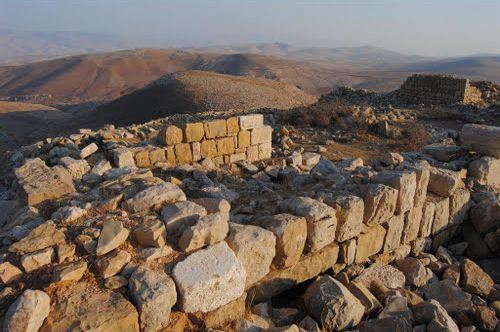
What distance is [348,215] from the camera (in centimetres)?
474

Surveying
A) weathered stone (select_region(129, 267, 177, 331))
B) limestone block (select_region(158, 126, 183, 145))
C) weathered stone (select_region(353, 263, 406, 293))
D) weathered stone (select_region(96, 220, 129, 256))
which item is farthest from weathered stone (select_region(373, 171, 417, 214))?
limestone block (select_region(158, 126, 183, 145))

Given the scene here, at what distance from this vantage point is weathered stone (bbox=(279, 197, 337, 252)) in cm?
442

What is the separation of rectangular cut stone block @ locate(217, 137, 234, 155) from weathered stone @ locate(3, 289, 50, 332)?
19.8 ft

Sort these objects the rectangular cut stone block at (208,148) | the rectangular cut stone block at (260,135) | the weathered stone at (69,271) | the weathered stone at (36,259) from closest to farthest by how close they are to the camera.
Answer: the weathered stone at (69,271)
the weathered stone at (36,259)
the rectangular cut stone block at (208,148)
the rectangular cut stone block at (260,135)

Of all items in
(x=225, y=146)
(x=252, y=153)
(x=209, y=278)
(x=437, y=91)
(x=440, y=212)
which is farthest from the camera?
(x=437, y=91)

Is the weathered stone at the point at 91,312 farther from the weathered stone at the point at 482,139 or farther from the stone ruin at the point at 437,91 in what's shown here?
the stone ruin at the point at 437,91

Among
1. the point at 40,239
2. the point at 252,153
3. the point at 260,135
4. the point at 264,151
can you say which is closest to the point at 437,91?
the point at 264,151

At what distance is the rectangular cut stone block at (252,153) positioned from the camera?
9.30m

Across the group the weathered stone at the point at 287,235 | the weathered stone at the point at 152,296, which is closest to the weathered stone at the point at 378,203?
the weathered stone at the point at 287,235

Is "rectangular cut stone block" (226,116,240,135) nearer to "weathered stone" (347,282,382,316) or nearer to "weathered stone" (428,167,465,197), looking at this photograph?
"weathered stone" (428,167,465,197)

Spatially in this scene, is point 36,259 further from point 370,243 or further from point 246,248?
point 370,243

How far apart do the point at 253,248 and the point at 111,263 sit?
4.27 ft

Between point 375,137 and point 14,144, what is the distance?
18169 mm

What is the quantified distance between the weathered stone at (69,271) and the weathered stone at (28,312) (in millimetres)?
185
